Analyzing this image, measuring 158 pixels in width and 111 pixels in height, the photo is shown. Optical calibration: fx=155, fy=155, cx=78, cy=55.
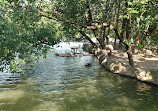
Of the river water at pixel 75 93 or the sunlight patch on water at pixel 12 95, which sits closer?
the river water at pixel 75 93

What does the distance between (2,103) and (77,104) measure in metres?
4.64

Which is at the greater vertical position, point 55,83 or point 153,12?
point 153,12

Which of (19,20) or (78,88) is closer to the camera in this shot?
(19,20)

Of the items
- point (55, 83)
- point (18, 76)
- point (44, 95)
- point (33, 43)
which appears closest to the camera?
point (33, 43)

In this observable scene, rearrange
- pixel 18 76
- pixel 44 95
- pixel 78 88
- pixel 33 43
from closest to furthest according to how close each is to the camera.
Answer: pixel 33 43 → pixel 44 95 → pixel 78 88 → pixel 18 76

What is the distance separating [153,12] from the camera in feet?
35.9

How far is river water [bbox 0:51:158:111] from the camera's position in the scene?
9.22 metres

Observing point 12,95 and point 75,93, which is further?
point 75,93

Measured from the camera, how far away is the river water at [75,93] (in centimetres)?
922

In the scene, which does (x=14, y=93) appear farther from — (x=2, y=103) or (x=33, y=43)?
(x=33, y=43)

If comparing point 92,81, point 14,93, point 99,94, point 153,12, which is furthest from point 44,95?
point 153,12

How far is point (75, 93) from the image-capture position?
11.2 m

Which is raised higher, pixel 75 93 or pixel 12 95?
pixel 12 95

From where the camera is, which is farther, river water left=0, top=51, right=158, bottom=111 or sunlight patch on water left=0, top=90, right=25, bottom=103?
sunlight patch on water left=0, top=90, right=25, bottom=103
